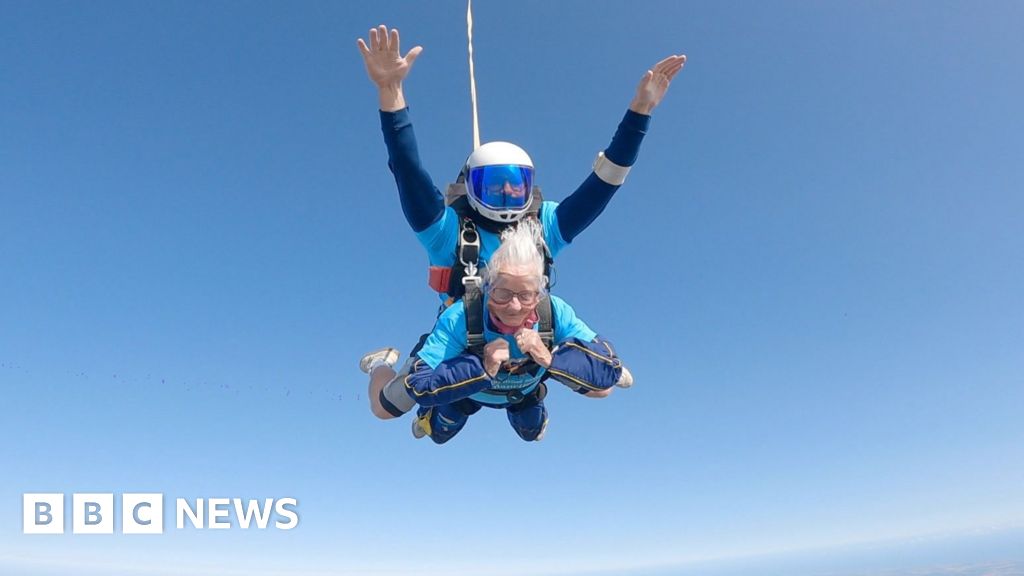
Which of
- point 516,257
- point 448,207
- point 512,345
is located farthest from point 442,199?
point 512,345

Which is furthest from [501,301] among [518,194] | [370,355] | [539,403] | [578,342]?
[370,355]

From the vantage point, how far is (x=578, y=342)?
3.51 m

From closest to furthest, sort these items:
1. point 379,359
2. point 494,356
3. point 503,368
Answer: point 494,356 → point 503,368 → point 379,359

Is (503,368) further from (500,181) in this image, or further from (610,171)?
(610,171)

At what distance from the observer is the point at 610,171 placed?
13.8ft

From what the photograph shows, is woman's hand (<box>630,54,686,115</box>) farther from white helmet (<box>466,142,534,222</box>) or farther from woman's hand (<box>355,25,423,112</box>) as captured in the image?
woman's hand (<box>355,25,423,112</box>)

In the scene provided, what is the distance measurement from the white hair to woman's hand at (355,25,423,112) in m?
1.11

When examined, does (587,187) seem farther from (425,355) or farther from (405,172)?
(425,355)

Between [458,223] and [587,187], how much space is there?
1011 mm

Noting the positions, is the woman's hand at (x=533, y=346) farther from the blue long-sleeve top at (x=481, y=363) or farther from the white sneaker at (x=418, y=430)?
the white sneaker at (x=418, y=430)

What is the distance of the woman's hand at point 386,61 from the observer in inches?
130

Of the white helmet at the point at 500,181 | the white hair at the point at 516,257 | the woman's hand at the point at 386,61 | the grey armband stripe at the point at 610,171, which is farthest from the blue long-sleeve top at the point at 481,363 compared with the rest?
the woman's hand at the point at 386,61

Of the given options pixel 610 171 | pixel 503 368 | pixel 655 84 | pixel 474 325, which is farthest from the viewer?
pixel 610 171

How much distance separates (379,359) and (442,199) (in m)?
1.91
